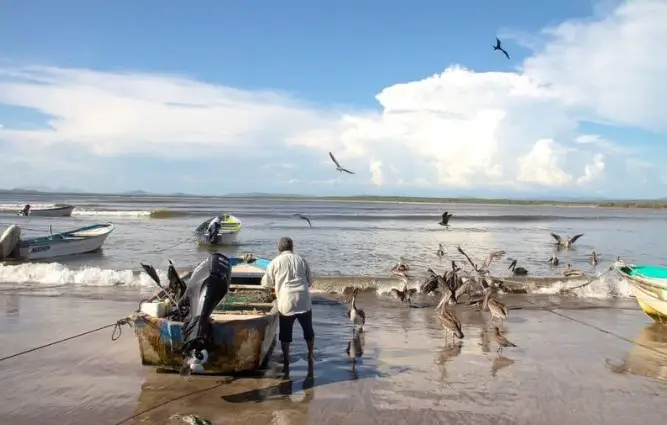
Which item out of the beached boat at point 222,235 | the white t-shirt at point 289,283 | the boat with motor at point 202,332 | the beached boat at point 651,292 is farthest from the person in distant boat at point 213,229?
the white t-shirt at point 289,283

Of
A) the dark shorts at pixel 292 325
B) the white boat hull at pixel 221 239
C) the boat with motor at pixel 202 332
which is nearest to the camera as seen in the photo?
the boat with motor at pixel 202 332

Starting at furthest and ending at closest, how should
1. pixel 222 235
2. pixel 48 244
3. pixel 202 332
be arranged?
pixel 222 235 < pixel 48 244 < pixel 202 332

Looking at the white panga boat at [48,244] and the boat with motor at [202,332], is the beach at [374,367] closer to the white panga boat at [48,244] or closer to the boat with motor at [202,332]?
the boat with motor at [202,332]

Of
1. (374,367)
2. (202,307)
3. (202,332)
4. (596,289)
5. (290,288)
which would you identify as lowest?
(596,289)

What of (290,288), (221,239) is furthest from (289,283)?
(221,239)

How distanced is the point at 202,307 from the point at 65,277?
12052 millimetres

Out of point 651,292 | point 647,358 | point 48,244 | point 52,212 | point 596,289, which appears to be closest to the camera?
point 647,358

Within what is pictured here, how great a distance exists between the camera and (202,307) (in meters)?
7.30

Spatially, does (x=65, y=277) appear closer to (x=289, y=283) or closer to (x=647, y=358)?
(x=289, y=283)

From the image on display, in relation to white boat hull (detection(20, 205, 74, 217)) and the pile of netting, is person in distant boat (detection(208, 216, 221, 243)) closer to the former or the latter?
the pile of netting

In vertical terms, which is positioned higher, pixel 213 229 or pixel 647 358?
pixel 213 229

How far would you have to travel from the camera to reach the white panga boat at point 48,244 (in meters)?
23.4

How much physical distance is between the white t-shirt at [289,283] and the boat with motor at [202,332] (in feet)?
1.21

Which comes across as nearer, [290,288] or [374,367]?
[290,288]
